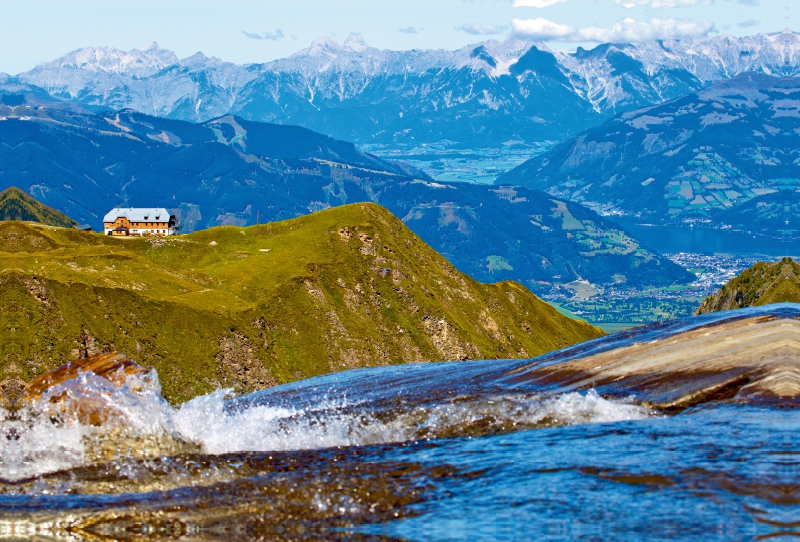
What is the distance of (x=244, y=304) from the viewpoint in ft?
483

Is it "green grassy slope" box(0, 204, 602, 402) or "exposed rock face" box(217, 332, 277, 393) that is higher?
"green grassy slope" box(0, 204, 602, 402)

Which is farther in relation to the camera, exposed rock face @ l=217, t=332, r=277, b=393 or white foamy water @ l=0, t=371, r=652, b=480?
exposed rock face @ l=217, t=332, r=277, b=393

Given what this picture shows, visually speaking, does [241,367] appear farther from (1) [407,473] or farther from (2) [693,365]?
(1) [407,473]

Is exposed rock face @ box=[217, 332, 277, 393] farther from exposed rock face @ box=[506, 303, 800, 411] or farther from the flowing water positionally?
the flowing water

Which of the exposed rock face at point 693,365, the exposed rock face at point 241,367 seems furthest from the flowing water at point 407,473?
the exposed rock face at point 241,367

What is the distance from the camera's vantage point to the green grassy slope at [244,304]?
405 ft

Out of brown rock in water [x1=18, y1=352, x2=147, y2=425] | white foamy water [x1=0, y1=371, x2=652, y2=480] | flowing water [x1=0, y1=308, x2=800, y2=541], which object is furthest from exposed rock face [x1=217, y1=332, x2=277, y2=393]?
brown rock in water [x1=18, y1=352, x2=147, y2=425]

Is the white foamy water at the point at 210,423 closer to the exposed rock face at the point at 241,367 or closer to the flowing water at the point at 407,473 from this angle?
the flowing water at the point at 407,473

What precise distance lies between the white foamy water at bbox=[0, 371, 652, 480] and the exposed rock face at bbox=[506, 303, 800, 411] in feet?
11.9

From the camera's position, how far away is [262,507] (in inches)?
1316

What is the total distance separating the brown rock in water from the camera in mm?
40438

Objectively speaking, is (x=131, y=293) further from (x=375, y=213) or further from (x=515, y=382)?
(x=515, y=382)

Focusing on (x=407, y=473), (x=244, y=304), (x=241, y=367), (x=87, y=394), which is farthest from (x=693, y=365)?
(x=244, y=304)

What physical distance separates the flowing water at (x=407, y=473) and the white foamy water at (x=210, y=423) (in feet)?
0.35
